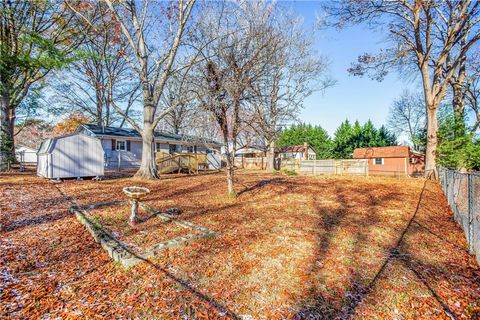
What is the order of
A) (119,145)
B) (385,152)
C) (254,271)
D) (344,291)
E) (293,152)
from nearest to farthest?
1. (344,291)
2. (254,271)
3. (119,145)
4. (385,152)
5. (293,152)

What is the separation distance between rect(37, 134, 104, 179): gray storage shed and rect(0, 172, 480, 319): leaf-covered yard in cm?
442

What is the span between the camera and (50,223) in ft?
15.5

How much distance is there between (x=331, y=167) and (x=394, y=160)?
13.4 m

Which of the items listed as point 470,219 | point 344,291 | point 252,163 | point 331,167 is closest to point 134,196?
point 344,291

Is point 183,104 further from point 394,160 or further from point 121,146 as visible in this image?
point 394,160

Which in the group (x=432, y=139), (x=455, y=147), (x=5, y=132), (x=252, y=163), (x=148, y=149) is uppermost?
(x=5, y=132)

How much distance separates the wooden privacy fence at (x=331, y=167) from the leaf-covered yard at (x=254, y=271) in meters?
12.6

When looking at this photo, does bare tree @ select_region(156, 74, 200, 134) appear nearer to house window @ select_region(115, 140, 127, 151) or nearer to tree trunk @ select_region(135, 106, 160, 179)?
tree trunk @ select_region(135, 106, 160, 179)

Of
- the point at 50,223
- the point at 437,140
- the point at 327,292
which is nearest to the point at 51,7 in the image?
the point at 50,223

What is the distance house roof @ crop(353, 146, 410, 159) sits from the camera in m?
26.7

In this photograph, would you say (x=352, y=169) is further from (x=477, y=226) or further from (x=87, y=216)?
(x=87, y=216)

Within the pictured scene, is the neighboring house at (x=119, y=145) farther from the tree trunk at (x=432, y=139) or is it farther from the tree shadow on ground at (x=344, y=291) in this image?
the tree trunk at (x=432, y=139)

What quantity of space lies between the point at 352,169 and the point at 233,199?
1406 centimetres

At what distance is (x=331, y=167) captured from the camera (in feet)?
62.2
